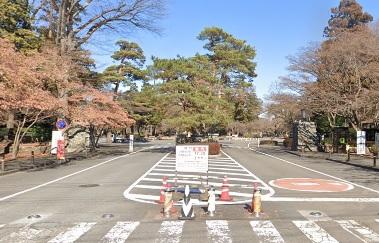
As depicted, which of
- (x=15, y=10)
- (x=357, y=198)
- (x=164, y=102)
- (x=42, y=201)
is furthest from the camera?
(x=164, y=102)

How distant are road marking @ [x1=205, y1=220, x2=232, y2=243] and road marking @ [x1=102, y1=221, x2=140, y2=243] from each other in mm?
1463

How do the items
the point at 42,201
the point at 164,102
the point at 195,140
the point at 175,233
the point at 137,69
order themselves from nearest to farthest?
the point at 175,233 < the point at 42,201 < the point at 164,102 < the point at 195,140 < the point at 137,69

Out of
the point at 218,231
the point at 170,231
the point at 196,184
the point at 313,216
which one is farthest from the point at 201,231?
the point at 196,184

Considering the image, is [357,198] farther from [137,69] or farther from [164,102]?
[137,69]

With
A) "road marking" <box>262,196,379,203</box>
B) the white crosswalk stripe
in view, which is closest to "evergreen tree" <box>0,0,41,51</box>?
"road marking" <box>262,196,379,203</box>

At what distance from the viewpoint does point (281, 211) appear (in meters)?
10.8

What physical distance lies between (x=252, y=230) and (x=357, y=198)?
5.69 meters

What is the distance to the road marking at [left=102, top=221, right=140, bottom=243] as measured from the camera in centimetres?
786

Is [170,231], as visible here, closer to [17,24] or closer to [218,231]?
[218,231]

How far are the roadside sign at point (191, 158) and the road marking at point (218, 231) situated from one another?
14.5ft

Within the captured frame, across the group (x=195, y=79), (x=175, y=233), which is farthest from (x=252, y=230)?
(x=195, y=79)

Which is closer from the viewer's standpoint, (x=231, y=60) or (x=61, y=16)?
(x=61, y=16)

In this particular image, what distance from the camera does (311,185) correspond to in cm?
1647

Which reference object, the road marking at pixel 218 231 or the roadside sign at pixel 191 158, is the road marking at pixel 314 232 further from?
the roadside sign at pixel 191 158
